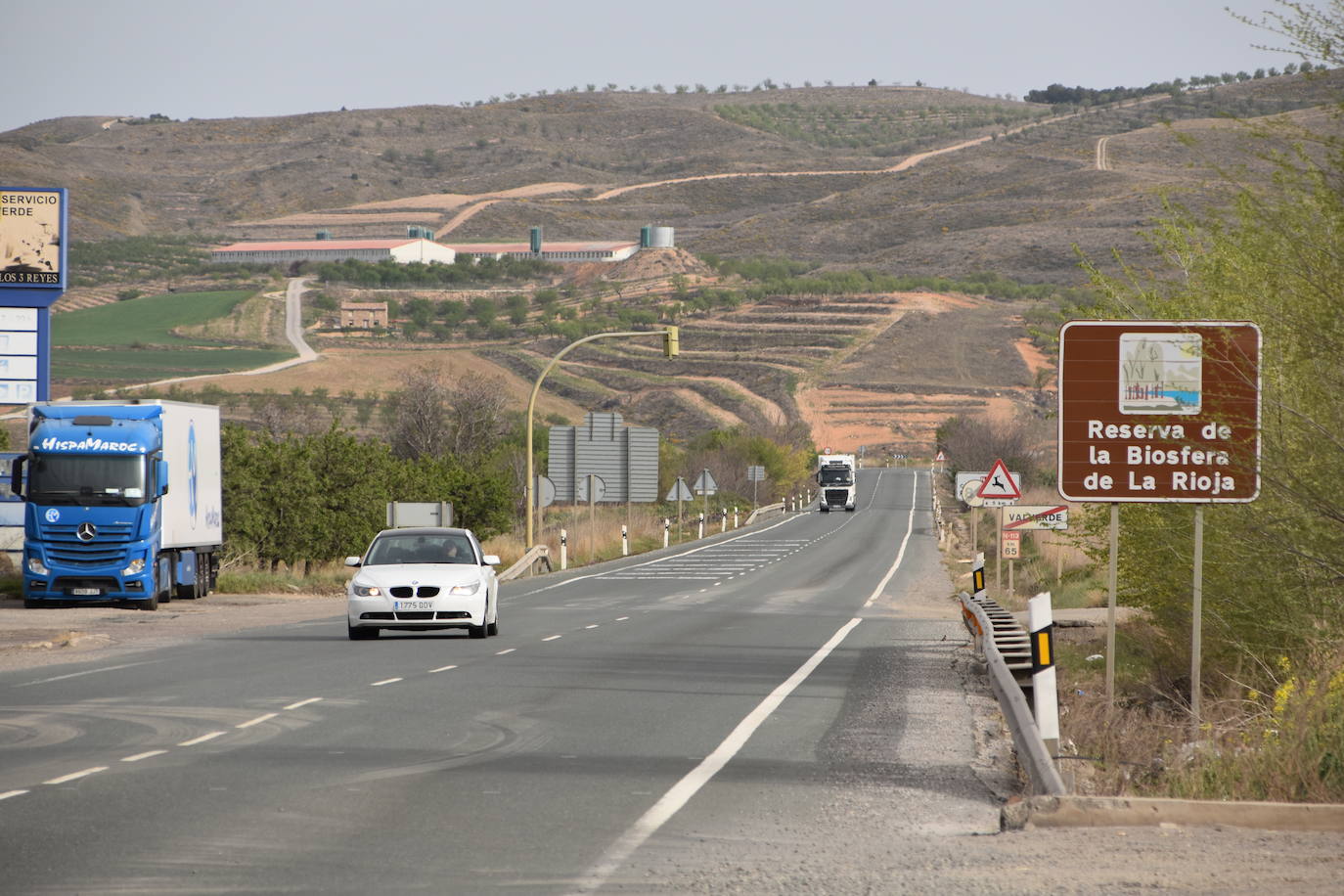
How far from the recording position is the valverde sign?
48.1 feet

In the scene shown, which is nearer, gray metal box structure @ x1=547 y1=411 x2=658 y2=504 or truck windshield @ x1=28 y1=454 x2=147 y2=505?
truck windshield @ x1=28 y1=454 x2=147 y2=505

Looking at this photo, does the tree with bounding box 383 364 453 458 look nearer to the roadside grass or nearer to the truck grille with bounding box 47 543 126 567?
the roadside grass

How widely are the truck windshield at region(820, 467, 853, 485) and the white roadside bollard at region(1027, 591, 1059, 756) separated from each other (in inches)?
3412

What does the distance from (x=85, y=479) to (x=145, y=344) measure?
113m

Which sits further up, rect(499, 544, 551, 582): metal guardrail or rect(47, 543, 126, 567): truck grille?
rect(47, 543, 126, 567): truck grille

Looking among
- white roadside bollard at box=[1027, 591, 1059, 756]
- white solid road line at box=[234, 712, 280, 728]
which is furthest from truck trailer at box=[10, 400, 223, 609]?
white roadside bollard at box=[1027, 591, 1059, 756]

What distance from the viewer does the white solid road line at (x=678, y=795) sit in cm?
820

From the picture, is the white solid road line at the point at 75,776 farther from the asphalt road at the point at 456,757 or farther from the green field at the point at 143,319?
the green field at the point at 143,319

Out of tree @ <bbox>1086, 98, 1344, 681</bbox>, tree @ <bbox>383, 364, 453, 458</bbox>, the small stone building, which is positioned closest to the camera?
tree @ <bbox>1086, 98, 1344, 681</bbox>

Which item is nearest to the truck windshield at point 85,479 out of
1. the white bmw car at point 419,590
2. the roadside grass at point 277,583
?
the white bmw car at point 419,590

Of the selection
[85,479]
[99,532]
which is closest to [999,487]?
[99,532]

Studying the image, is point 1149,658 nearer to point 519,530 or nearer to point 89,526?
point 89,526

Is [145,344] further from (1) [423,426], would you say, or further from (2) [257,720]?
(2) [257,720]

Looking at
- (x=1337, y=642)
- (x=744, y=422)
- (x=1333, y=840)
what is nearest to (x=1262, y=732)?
(x=1337, y=642)
